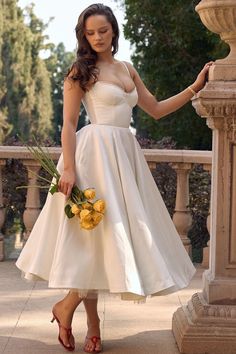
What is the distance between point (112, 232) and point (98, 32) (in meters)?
1.06

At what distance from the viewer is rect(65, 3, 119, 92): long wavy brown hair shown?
18.0ft

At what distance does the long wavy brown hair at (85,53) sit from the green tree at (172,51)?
16.2 m

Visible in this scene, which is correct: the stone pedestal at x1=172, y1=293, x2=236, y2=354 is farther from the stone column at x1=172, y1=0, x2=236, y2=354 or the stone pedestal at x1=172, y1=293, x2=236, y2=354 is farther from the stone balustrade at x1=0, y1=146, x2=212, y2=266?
the stone balustrade at x1=0, y1=146, x2=212, y2=266

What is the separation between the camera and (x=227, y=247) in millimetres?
5762

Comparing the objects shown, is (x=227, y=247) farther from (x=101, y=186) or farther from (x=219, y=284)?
(x=101, y=186)

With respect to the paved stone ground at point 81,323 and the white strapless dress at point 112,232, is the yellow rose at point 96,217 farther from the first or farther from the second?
the paved stone ground at point 81,323

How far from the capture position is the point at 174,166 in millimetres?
8805

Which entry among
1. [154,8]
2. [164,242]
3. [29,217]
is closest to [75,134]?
[164,242]

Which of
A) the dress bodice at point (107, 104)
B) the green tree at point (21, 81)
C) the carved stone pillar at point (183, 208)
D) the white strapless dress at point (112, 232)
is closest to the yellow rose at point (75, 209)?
the white strapless dress at point (112, 232)

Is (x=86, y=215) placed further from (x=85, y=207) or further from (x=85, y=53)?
(x=85, y=53)

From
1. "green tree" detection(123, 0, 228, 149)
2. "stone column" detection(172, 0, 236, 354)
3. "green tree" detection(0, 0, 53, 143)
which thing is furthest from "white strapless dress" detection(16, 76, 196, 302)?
"green tree" detection(0, 0, 53, 143)

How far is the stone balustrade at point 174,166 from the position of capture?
28.5 feet

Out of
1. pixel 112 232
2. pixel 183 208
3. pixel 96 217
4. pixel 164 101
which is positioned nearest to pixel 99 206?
pixel 96 217

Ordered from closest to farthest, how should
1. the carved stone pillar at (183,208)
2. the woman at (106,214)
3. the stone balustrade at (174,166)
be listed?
the woman at (106,214)
the stone balustrade at (174,166)
the carved stone pillar at (183,208)
